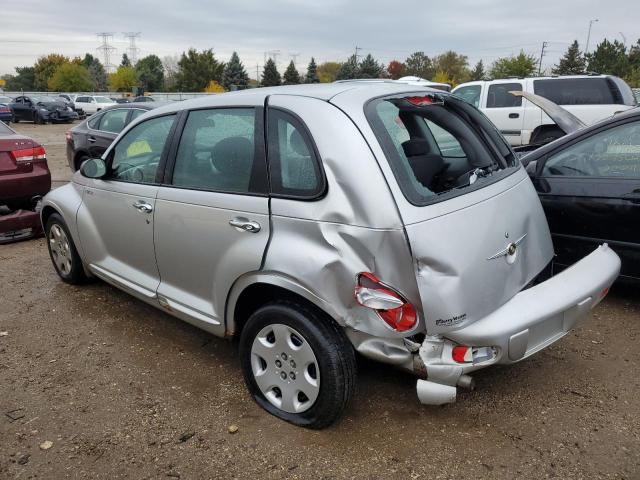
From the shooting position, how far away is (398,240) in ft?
7.30

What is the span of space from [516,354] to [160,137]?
2.52 metres

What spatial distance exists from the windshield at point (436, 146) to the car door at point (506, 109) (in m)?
8.24

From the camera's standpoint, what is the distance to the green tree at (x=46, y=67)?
8100 centimetres

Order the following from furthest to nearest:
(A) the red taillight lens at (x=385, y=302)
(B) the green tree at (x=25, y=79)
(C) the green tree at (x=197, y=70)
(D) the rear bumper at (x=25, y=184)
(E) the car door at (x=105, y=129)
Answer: (B) the green tree at (x=25, y=79), (C) the green tree at (x=197, y=70), (E) the car door at (x=105, y=129), (D) the rear bumper at (x=25, y=184), (A) the red taillight lens at (x=385, y=302)

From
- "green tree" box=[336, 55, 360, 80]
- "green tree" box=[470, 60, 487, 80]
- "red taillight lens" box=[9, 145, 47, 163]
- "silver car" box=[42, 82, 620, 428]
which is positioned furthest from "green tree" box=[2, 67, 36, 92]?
"silver car" box=[42, 82, 620, 428]

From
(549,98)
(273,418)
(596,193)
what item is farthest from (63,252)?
(549,98)

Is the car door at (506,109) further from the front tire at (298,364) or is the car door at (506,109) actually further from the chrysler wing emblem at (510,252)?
the front tire at (298,364)

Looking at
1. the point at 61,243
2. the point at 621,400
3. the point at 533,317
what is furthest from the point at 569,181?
the point at 61,243

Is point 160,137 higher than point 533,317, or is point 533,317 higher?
point 160,137

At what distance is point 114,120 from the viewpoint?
9141 mm

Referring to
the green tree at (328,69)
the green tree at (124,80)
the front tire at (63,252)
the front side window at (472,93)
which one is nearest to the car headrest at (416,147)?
the front tire at (63,252)

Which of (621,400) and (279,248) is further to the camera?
(621,400)

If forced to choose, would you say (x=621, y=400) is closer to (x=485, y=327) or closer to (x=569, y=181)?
(x=485, y=327)

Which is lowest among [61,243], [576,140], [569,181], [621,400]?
[621,400]
